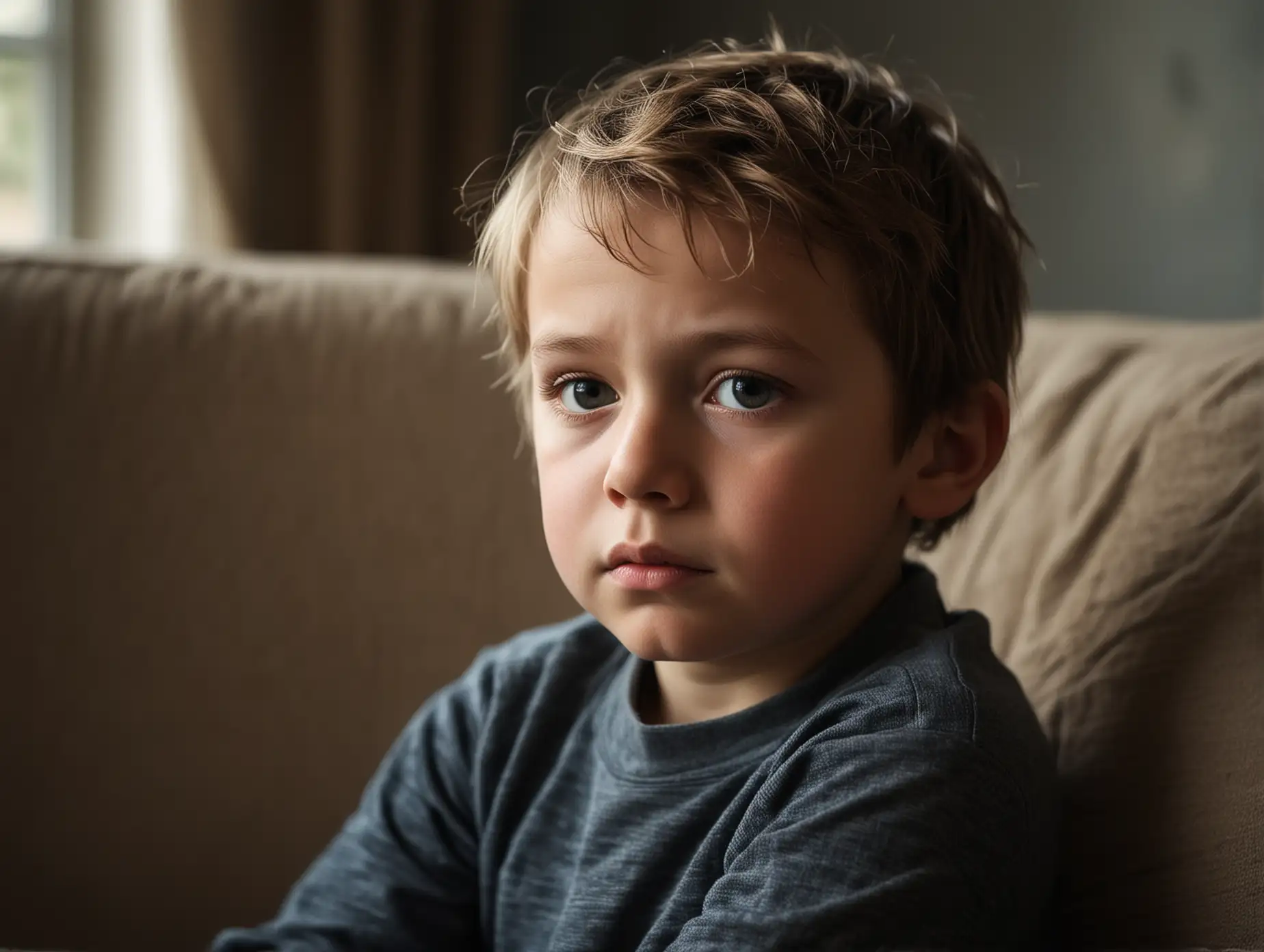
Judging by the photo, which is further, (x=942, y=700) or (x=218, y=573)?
(x=218, y=573)

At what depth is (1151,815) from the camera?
789 millimetres

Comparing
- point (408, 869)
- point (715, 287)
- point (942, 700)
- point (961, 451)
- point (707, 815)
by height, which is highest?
point (715, 287)

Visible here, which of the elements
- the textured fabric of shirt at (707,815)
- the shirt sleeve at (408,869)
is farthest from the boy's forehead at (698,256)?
the shirt sleeve at (408,869)

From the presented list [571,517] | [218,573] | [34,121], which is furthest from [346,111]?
[571,517]

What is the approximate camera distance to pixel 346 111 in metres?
2.10

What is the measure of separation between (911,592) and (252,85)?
60.8 inches

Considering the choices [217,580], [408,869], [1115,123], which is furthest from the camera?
[1115,123]

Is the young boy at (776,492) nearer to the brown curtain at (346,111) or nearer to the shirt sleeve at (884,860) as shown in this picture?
the shirt sleeve at (884,860)

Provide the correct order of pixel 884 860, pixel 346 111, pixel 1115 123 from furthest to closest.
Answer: pixel 346 111
pixel 1115 123
pixel 884 860

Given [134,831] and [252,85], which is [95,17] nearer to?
[252,85]

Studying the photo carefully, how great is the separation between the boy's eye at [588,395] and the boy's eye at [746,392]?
0.26 feet

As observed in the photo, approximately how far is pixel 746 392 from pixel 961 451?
17 centimetres

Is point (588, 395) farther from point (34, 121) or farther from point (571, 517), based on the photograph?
point (34, 121)

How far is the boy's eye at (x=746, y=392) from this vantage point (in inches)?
29.0
